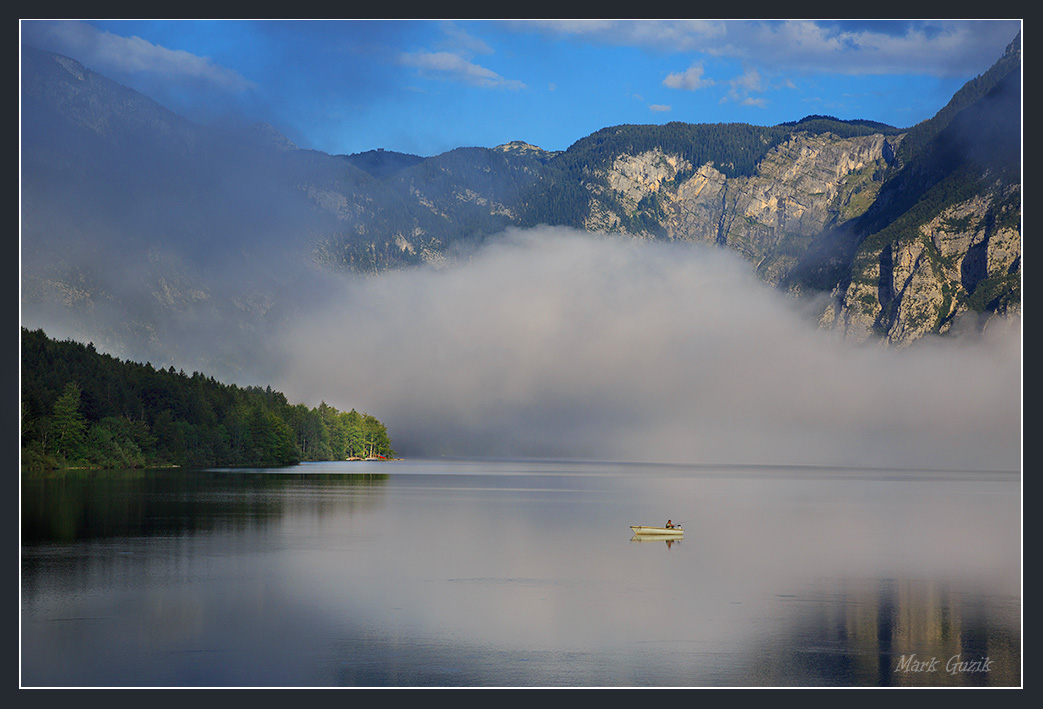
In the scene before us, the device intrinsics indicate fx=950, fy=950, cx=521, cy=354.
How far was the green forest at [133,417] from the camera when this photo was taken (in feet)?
307

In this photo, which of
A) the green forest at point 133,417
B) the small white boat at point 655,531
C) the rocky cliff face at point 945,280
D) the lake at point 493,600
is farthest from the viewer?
the rocky cliff face at point 945,280

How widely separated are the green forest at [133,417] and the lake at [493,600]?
2818cm

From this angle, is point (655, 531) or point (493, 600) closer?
point (493, 600)

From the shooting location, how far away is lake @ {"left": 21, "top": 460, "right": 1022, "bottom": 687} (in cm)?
2370

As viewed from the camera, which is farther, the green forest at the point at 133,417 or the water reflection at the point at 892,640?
the green forest at the point at 133,417

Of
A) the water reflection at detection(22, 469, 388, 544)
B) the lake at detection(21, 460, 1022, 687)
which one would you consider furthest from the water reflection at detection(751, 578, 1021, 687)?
the water reflection at detection(22, 469, 388, 544)

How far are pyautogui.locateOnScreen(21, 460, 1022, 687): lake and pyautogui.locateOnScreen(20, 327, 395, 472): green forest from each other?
92.4ft

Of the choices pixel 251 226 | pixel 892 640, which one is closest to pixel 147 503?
pixel 892 640

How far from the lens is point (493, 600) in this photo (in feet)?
109

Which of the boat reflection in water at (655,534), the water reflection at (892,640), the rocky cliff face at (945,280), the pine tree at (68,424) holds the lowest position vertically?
the boat reflection in water at (655,534)

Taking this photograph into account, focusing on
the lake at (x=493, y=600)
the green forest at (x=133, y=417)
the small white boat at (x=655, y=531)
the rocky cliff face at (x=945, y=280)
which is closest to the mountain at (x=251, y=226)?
the rocky cliff face at (x=945, y=280)

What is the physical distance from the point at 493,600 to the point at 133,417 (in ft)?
310

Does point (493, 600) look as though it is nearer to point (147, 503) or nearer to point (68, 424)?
point (147, 503)

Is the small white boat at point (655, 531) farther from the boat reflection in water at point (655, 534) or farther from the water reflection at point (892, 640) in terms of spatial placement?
the water reflection at point (892, 640)
